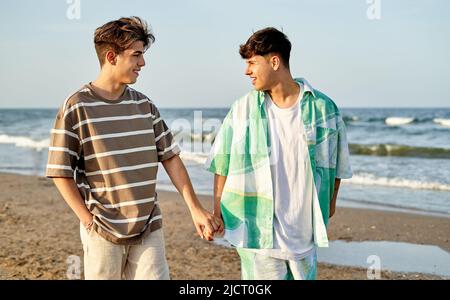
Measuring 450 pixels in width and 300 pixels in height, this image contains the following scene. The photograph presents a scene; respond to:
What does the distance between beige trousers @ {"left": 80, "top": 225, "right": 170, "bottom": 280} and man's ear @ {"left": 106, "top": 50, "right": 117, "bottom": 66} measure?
855mm

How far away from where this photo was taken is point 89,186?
329cm

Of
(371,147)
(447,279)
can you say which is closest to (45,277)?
(447,279)

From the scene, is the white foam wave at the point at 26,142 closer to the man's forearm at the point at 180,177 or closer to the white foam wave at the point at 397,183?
the white foam wave at the point at 397,183

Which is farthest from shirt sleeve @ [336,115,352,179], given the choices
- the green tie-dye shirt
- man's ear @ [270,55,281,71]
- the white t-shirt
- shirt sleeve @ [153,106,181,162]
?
shirt sleeve @ [153,106,181,162]

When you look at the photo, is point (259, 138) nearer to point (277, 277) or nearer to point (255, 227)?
point (255, 227)

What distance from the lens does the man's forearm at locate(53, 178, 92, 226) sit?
319cm

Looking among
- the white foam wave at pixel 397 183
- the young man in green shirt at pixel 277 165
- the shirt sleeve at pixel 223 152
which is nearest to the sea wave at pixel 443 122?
the white foam wave at pixel 397 183

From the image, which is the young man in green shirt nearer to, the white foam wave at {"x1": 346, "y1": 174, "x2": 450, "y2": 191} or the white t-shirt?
the white t-shirt

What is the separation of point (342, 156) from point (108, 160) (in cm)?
135

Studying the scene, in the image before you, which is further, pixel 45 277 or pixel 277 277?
pixel 45 277

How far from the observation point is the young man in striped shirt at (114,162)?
3.23m

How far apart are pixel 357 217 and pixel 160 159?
5.73 meters

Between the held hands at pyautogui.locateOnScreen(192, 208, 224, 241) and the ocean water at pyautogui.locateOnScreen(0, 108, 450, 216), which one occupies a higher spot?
the held hands at pyautogui.locateOnScreen(192, 208, 224, 241)

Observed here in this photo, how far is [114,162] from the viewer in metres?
3.26
